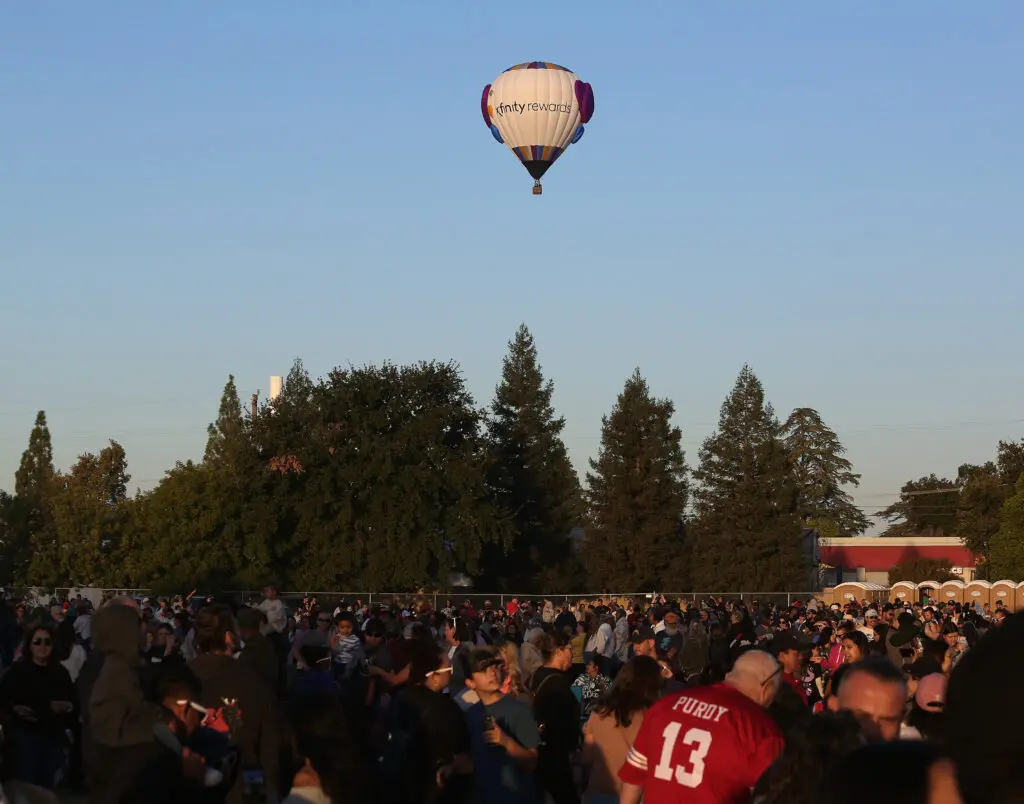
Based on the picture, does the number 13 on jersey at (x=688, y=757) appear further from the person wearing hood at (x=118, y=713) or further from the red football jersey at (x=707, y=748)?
the person wearing hood at (x=118, y=713)

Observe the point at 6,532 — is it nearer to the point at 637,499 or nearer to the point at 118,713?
the point at 637,499

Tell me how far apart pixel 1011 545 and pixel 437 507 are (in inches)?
1313

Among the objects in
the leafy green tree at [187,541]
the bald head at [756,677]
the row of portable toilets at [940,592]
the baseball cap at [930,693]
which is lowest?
the baseball cap at [930,693]

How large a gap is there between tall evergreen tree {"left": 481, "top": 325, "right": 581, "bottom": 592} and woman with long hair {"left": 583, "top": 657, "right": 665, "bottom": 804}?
56.5 meters

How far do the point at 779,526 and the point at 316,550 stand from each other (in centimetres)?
2945

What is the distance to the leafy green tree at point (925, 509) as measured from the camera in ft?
478

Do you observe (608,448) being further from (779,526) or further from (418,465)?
(418,465)

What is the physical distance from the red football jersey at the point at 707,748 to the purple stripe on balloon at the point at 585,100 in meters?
42.8

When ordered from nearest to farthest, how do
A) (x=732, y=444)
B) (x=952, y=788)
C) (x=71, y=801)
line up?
1. (x=952, y=788)
2. (x=71, y=801)
3. (x=732, y=444)

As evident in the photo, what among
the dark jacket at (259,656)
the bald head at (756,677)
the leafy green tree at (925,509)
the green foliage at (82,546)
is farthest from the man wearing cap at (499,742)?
the leafy green tree at (925,509)

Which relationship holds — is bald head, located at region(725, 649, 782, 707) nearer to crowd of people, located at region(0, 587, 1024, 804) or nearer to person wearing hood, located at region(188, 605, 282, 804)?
crowd of people, located at region(0, 587, 1024, 804)

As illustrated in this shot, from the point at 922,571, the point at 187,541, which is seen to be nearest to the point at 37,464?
the point at 187,541

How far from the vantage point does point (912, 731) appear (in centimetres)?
705

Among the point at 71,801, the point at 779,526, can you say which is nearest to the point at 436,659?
the point at 71,801
